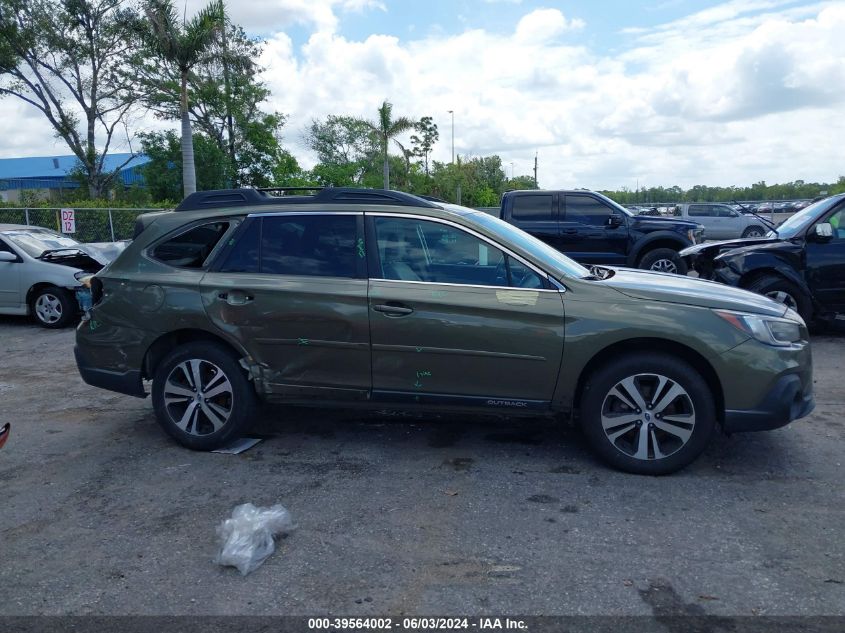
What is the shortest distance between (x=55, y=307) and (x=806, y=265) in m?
10.2

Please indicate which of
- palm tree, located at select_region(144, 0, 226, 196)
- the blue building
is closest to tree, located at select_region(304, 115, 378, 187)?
the blue building

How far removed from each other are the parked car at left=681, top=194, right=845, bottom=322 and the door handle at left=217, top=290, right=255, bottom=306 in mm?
6349

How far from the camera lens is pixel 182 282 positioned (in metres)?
5.01

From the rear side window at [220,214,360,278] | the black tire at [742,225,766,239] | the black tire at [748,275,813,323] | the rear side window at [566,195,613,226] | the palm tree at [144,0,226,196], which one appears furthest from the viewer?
the black tire at [742,225,766,239]

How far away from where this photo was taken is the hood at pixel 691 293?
450cm

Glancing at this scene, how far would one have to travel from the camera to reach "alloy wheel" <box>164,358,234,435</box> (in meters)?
4.98

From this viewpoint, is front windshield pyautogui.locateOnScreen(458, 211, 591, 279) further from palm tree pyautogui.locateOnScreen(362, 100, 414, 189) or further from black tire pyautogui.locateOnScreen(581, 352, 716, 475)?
palm tree pyautogui.locateOnScreen(362, 100, 414, 189)

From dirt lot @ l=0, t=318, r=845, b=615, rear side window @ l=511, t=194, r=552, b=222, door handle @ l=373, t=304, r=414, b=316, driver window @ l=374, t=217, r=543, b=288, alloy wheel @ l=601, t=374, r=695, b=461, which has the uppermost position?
rear side window @ l=511, t=194, r=552, b=222

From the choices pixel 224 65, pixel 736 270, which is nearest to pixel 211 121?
pixel 224 65

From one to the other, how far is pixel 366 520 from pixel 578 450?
1754 millimetres

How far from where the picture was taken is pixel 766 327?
4.48 metres

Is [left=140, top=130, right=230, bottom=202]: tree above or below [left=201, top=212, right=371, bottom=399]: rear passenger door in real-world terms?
above

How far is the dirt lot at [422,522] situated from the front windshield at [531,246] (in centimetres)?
124

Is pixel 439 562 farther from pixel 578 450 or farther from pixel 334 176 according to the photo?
pixel 334 176
